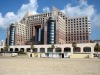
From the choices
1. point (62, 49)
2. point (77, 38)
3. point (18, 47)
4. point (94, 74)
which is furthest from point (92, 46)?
point (94, 74)

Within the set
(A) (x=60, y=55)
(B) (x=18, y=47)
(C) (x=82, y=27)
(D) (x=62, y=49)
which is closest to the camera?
(A) (x=60, y=55)

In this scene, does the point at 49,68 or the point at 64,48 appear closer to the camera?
the point at 49,68

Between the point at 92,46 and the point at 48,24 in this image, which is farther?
the point at 48,24

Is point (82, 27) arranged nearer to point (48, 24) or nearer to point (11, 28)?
point (48, 24)

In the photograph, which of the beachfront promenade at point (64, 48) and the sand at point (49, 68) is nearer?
the sand at point (49, 68)

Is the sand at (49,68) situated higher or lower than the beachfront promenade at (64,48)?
lower

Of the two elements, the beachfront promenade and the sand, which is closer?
the sand

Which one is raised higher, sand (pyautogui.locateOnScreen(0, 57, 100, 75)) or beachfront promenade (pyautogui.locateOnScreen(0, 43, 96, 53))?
beachfront promenade (pyautogui.locateOnScreen(0, 43, 96, 53))

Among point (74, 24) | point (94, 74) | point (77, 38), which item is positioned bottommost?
point (94, 74)

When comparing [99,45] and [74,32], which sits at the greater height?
[74,32]

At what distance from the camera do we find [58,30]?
563 ft

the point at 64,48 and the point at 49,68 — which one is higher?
the point at 64,48

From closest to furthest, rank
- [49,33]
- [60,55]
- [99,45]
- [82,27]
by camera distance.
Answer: [60,55], [99,45], [49,33], [82,27]

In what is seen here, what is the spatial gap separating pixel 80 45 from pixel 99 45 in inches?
469
